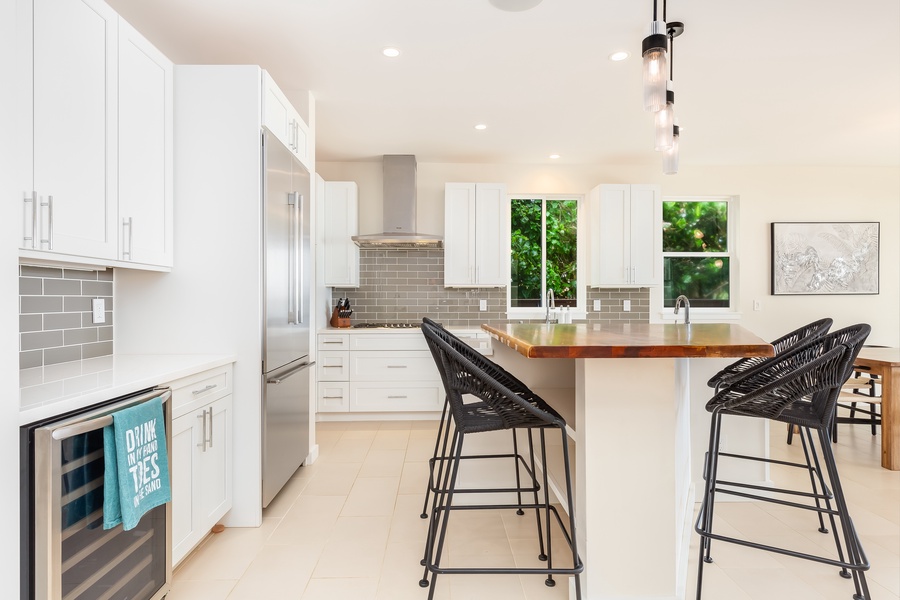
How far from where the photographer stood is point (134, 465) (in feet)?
5.11

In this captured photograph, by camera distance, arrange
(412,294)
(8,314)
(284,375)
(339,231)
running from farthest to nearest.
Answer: (412,294) < (339,231) < (284,375) < (8,314)

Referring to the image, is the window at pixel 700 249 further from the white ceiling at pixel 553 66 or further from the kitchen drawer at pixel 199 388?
the kitchen drawer at pixel 199 388

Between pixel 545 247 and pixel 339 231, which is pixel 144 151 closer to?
pixel 339 231

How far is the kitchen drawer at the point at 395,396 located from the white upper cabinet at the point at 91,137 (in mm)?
2643

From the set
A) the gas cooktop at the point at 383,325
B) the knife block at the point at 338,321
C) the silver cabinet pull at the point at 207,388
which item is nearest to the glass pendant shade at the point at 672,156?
the silver cabinet pull at the point at 207,388

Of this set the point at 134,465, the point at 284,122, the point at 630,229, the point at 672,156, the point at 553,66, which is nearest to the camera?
the point at 134,465

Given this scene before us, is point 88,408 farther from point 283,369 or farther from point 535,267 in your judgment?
point 535,267

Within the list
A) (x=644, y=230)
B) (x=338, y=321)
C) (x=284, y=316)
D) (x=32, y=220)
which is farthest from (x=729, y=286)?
(x=32, y=220)

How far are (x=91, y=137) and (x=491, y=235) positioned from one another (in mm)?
3782

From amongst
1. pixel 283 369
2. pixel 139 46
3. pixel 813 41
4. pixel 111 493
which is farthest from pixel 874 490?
pixel 139 46

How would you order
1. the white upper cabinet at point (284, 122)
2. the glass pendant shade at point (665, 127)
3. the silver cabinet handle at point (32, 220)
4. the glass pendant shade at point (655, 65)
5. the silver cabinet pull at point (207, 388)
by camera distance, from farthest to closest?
the white upper cabinet at point (284, 122) → the glass pendant shade at point (665, 127) → the silver cabinet pull at point (207, 388) → the glass pendant shade at point (655, 65) → the silver cabinet handle at point (32, 220)

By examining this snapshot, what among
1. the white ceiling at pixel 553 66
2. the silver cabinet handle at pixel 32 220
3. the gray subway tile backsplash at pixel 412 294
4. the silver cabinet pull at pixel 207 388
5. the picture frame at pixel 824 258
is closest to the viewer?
the silver cabinet handle at pixel 32 220

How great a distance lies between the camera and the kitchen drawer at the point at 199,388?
2.00m

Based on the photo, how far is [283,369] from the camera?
2.87 metres
